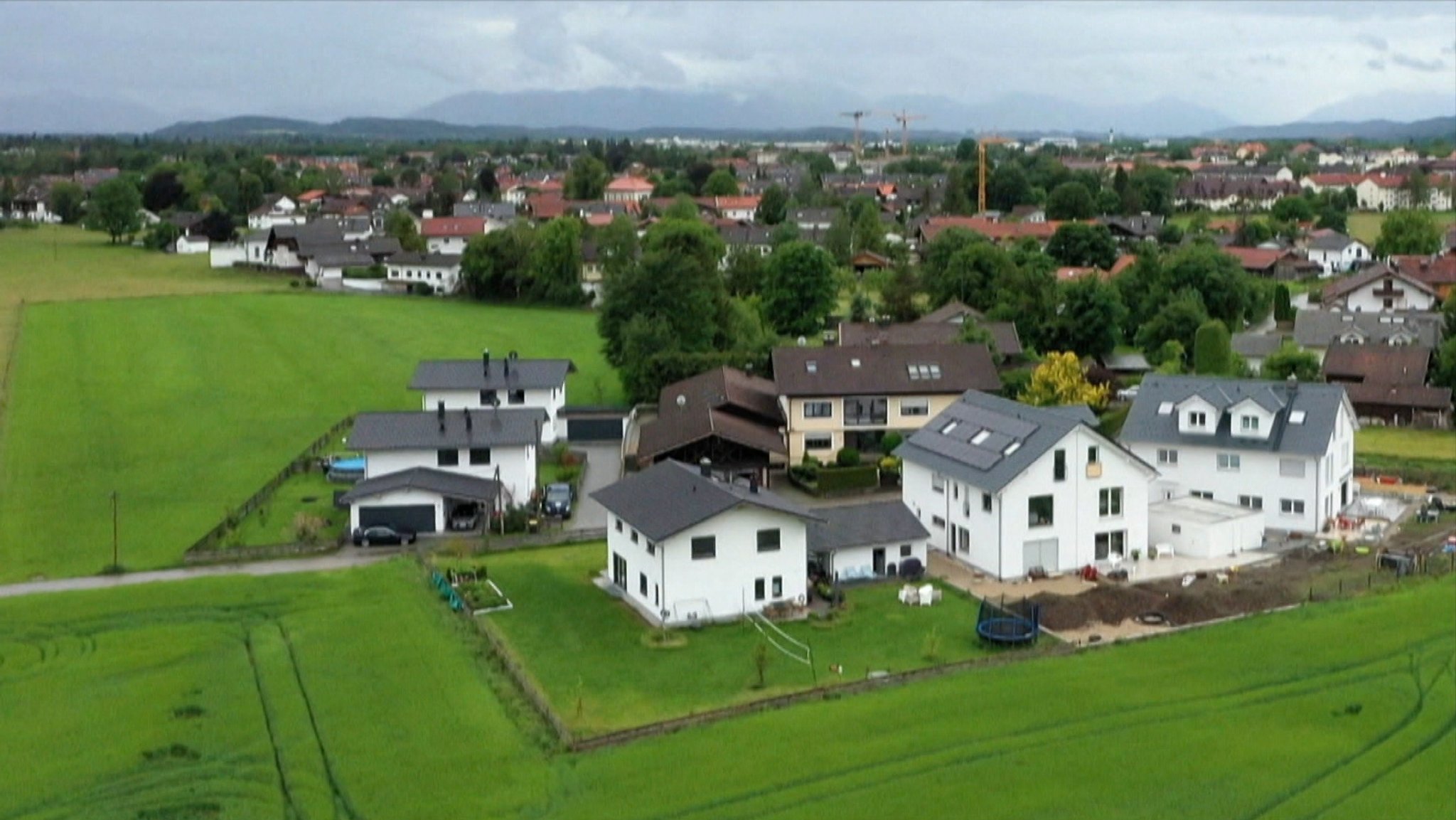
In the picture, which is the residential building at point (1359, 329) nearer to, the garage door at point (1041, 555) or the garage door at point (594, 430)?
the garage door at point (594, 430)

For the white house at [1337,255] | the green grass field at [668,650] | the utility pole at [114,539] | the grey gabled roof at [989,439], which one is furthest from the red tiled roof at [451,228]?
the green grass field at [668,650]

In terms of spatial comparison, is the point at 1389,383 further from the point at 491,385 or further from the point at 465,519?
the point at 465,519

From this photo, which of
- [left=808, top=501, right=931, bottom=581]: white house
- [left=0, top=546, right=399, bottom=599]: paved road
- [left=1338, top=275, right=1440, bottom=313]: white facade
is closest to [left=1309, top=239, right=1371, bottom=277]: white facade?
[left=1338, top=275, right=1440, bottom=313]: white facade

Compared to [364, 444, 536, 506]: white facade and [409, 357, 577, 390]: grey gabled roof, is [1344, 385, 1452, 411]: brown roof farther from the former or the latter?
[364, 444, 536, 506]: white facade

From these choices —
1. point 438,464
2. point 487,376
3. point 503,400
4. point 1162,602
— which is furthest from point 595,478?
point 1162,602

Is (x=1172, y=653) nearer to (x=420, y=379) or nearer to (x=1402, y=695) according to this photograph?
(x=1402, y=695)

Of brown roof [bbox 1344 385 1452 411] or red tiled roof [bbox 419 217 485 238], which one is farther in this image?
red tiled roof [bbox 419 217 485 238]

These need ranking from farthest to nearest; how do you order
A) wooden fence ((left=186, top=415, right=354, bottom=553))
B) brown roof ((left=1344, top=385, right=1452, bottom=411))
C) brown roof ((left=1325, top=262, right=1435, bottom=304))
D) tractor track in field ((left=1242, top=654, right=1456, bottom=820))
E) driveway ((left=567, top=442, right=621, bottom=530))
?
1. brown roof ((left=1325, top=262, right=1435, bottom=304))
2. brown roof ((left=1344, top=385, right=1452, bottom=411))
3. driveway ((left=567, top=442, right=621, bottom=530))
4. wooden fence ((left=186, top=415, right=354, bottom=553))
5. tractor track in field ((left=1242, top=654, right=1456, bottom=820))
